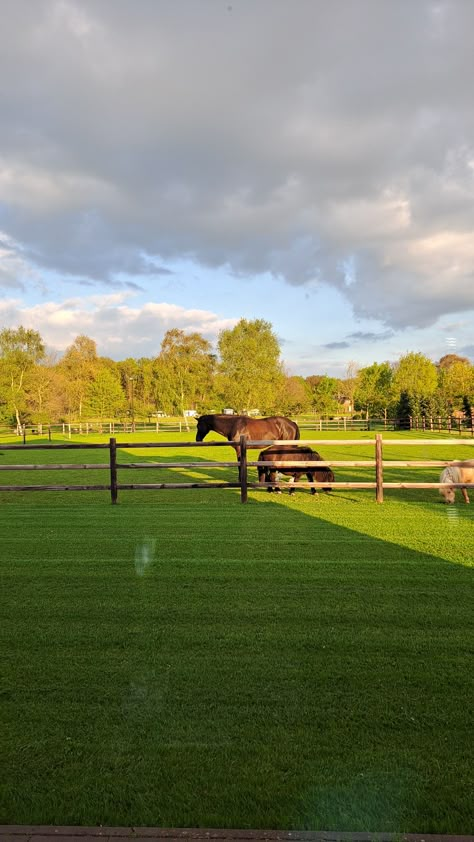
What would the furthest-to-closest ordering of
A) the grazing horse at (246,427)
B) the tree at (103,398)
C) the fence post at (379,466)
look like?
1. the tree at (103,398)
2. the grazing horse at (246,427)
3. the fence post at (379,466)

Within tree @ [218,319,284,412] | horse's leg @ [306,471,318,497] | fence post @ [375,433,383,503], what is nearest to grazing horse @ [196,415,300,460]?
horse's leg @ [306,471,318,497]

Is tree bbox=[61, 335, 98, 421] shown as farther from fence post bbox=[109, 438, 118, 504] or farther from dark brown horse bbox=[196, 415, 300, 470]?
fence post bbox=[109, 438, 118, 504]

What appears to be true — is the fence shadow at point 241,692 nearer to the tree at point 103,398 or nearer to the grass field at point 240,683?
the grass field at point 240,683

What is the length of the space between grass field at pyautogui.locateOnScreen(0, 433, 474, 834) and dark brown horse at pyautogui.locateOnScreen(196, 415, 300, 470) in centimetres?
871

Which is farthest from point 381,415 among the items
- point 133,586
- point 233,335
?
point 133,586

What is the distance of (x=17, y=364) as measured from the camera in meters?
53.9

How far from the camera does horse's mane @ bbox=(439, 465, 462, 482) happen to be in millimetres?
10969

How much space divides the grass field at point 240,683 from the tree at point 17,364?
4741 centimetres

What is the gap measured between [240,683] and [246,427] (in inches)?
500

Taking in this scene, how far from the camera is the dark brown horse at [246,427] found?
1605cm

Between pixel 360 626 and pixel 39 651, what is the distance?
94.9 inches

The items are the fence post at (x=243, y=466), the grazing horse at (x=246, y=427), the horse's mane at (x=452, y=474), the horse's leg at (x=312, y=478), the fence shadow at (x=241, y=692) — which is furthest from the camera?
the grazing horse at (x=246, y=427)

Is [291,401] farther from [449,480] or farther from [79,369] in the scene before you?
[449,480]

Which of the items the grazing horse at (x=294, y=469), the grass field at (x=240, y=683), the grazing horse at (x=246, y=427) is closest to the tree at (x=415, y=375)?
the grazing horse at (x=246, y=427)
